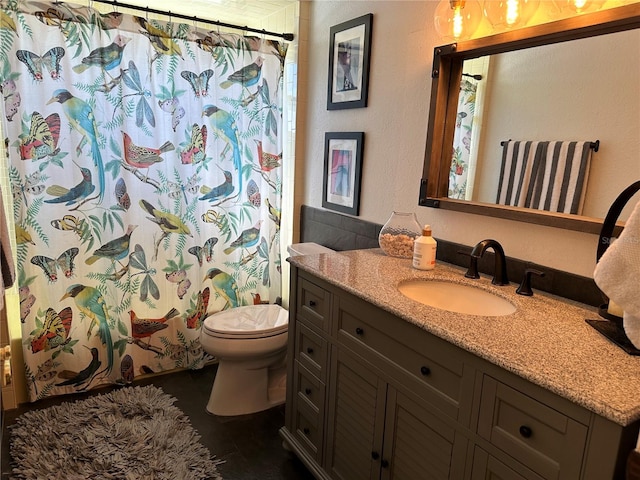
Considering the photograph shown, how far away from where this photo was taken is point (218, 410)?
2344mm

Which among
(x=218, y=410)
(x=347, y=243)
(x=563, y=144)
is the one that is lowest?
(x=218, y=410)

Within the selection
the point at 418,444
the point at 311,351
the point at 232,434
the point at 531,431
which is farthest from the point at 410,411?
the point at 232,434

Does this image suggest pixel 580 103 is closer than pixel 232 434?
Yes

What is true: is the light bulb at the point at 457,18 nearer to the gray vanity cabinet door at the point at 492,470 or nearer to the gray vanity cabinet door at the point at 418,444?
the gray vanity cabinet door at the point at 418,444

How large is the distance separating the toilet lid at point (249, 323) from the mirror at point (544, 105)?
101cm

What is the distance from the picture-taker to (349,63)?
236cm

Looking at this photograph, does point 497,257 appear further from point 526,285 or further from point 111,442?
point 111,442

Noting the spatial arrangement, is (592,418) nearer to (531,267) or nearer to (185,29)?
(531,267)

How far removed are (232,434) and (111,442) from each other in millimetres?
532

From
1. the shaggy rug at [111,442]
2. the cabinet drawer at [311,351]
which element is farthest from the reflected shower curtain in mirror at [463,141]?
the shaggy rug at [111,442]

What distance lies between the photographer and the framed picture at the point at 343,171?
2.36 metres

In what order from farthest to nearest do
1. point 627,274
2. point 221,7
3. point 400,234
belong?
point 221,7 → point 400,234 → point 627,274

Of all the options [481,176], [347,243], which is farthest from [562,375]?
[347,243]

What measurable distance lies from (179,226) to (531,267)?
181 cm
